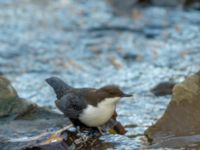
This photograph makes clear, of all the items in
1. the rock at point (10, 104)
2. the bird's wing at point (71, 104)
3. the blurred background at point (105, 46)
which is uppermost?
the blurred background at point (105, 46)

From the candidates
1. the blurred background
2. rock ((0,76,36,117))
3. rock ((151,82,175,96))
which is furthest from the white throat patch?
rock ((151,82,175,96))

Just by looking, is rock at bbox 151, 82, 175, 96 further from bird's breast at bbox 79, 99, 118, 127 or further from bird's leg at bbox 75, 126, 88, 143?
bird's breast at bbox 79, 99, 118, 127

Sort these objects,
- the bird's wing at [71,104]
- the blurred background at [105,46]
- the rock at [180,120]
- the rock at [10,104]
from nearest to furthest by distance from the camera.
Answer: the bird's wing at [71,104]
the rock at [180,120]
the rock at [10,104]
the blurred background at [105,46]

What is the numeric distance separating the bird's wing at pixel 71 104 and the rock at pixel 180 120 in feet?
2.21

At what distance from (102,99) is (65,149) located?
1.65 ft

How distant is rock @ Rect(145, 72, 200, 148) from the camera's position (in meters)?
5.43

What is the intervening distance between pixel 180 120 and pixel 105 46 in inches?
192

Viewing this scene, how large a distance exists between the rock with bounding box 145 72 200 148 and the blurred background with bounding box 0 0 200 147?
39 cm

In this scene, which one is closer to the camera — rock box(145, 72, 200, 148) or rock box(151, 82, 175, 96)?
rock box(145, 72, 200, 148)

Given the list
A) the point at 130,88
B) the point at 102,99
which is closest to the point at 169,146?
the point at 102,99

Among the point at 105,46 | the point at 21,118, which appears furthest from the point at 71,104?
the point at 105,46

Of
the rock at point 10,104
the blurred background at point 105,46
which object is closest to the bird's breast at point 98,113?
the blurred background at point 105,46

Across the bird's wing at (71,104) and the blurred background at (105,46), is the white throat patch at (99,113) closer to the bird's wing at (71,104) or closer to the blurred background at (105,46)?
the bird's wing at (71,104)

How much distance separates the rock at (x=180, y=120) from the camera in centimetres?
543
